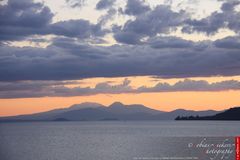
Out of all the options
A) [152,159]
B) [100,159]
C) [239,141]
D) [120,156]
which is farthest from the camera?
[120,156]

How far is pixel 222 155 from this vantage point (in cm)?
8725

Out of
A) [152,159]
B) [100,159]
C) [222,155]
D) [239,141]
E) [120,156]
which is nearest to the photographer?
[239,141]

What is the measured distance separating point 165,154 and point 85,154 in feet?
68.0

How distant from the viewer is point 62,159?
10194 cm

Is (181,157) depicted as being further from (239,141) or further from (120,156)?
(239,141)

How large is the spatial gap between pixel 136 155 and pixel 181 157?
12241 millimetres

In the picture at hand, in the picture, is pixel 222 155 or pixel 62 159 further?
pixel 62 159

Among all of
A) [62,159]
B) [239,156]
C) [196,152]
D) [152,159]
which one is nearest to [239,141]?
[239,156]

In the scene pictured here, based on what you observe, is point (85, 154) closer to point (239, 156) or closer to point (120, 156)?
point (120, 156)

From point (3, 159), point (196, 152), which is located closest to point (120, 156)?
point (196, 152)

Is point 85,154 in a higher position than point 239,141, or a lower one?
lower

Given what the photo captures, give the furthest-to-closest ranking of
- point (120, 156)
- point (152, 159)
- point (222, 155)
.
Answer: point (120, 156) → point (152, 159) → point (222, 155)

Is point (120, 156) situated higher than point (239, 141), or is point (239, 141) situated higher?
point (239, 141)

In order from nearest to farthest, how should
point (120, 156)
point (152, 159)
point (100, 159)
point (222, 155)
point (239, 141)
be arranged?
point (239, 141)
point (222, 155)
point (152, 159)
point (100, 159)
point (120, 156)
